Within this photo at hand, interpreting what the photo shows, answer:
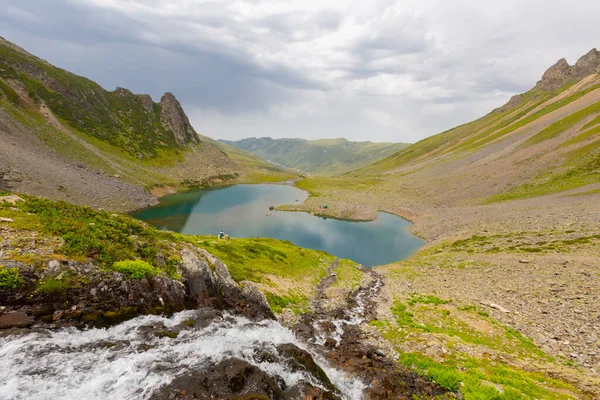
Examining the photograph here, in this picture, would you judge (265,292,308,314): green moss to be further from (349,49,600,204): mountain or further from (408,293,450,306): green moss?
(349,49,600,204): mountain

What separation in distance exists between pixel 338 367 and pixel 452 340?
978cm

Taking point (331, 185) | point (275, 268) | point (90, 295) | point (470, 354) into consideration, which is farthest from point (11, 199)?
point (331, 185)

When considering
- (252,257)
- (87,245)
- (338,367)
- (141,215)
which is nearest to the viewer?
(87,245)

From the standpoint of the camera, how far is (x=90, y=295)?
13141 millimetres

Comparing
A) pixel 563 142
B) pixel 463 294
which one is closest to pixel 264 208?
pixel 463 294

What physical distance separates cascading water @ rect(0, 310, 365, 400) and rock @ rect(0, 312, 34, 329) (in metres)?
0.63

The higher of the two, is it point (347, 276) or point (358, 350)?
point (358, 350)

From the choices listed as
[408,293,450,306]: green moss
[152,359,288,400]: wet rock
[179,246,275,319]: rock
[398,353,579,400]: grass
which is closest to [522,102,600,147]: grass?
[408,293,450,306]: green moss

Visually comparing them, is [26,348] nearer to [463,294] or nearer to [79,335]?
[79,335]

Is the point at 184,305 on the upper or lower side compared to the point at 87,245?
lower

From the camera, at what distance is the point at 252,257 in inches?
1419

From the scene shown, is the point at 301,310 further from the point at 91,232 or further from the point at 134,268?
the point at 91,232

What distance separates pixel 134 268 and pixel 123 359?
524 cm

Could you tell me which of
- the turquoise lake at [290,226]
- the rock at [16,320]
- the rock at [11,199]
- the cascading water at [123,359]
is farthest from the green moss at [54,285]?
the turquoise lake at [290,226]
